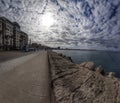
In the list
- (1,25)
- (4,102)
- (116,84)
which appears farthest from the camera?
(1,25)

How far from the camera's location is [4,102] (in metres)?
2.41

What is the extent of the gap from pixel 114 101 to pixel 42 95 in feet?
6.46

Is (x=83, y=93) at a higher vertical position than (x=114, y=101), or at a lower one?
higher

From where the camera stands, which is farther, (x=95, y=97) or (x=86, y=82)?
(x=86, y=82)

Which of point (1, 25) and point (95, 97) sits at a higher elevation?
point (1, 25)

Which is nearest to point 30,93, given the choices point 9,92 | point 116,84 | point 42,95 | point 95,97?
point 42,95

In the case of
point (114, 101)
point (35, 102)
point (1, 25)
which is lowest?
point (114, 101)

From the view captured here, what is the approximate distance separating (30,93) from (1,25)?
4938 centimetres

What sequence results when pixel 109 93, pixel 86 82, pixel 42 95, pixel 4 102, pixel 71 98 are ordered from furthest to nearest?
pixel 86 82 < pixel 109 93 < pixel 42 95 < pixel 71 98 < pixel 4 102

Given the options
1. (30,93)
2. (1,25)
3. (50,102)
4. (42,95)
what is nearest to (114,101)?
(50,102)

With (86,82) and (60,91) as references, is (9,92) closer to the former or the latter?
(60,91)

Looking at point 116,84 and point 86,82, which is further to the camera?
point 116,84

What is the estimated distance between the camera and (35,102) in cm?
249

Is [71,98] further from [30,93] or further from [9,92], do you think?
[9,92]
